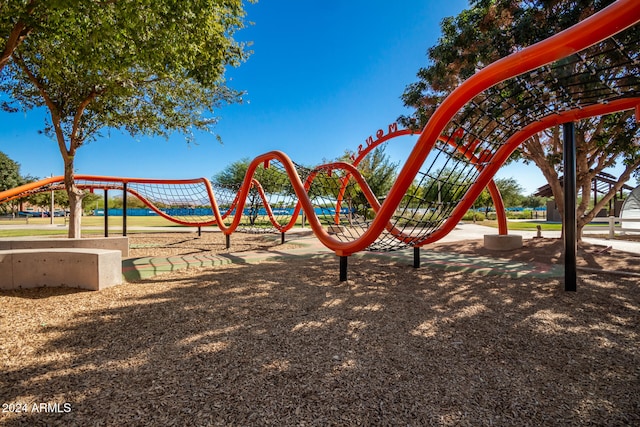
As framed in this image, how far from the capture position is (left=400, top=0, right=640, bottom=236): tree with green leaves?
6027 mm

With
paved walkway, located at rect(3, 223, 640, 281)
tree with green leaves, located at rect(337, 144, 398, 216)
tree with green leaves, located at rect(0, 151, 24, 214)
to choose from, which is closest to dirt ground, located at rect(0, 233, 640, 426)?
paved walkway, located at rect(3, 223, 640, 281)

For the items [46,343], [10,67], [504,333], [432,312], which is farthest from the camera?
[10,67]

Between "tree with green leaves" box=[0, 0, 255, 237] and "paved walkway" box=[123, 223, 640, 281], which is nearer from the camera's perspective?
"tree with green leaves" box=[0, 0, 255, 237]

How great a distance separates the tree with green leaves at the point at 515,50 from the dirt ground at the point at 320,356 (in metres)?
4.85

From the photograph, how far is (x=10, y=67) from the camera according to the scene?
7645mm

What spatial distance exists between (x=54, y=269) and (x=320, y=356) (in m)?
4.90

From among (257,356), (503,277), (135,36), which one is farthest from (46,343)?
(503,277)

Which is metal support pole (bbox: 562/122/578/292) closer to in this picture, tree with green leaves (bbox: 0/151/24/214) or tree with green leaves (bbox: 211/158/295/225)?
tree with green leaves (bbox: 211/158/295/225)

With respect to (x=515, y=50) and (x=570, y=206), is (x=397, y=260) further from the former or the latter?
(x=515, y=50)

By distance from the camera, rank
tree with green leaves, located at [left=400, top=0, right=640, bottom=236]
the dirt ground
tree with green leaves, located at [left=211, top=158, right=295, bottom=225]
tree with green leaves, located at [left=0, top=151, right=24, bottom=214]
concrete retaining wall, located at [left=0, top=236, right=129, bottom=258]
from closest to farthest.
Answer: the dirt ground, tree with green leaves, located at [left=400, top=0, right=640, bottom=236], concrete retaining wall, located at [left=0, top=236, right=129, bottom=258], tree with green leaves, located at [left=211, top=158, right=295, bottom=225], tree with green leaves, located at [left=0, top=151, right=24, bottom=214]

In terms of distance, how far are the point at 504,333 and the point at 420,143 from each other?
2.43 m

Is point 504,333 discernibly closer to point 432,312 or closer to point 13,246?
point 432,312

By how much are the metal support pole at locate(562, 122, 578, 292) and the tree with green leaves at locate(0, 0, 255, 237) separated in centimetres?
632

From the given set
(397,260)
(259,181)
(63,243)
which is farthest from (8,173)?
(397,260)
